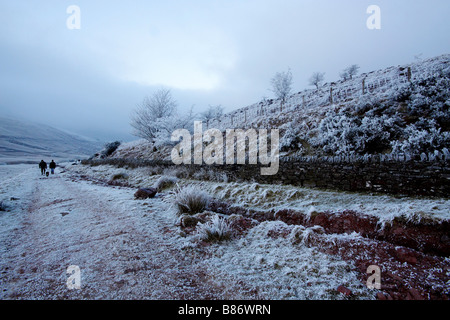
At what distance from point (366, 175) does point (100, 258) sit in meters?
7.48

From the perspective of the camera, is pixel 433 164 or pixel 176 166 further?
pixel 176 166

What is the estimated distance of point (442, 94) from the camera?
31.4 feet

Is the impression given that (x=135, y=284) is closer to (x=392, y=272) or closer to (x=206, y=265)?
(x=206, y=265)

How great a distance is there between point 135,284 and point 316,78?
45.7 m

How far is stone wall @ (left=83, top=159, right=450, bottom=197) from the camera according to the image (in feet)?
18.1

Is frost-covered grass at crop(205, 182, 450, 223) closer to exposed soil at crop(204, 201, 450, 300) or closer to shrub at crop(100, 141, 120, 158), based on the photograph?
exposed soil at crop(204, 201, 450, 300)

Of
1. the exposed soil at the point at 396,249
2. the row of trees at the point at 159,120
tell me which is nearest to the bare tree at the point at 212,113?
A: the row of trees at the point at 159,120

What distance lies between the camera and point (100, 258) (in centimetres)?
316

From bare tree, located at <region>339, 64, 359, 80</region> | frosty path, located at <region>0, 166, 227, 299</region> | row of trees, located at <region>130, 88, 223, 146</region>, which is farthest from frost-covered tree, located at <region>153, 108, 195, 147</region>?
bare tree, located at <region>339, 64, 359, 80</region>

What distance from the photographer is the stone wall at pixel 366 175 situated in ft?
18.1

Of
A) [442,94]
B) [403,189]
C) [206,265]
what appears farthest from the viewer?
[442,94]

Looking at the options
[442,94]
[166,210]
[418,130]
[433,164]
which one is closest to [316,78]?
[442,94]

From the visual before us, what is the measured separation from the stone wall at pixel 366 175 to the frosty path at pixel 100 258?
5.03m
